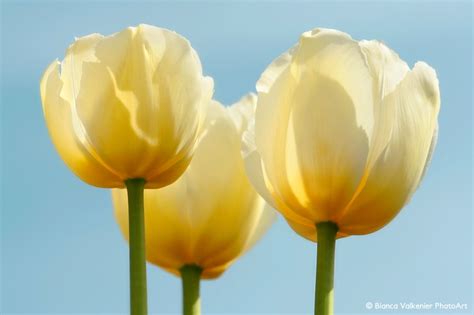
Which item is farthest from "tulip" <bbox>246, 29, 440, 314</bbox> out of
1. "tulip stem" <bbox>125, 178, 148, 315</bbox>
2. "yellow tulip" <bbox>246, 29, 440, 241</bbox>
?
"tulip stem" <bbox>125, 178, 148, 315</bbox>

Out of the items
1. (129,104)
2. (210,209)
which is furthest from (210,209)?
(129,104)

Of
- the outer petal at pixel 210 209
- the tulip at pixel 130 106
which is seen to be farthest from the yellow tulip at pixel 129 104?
the outer petal at pixel 210 209

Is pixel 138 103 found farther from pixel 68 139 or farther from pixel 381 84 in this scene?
pixel 381 84

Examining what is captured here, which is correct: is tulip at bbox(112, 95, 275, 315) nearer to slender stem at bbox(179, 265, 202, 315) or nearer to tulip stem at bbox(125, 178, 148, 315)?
slender stem at bbox(179, 265, 202, 315)

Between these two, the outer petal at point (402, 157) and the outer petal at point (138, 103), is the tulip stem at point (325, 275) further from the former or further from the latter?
the outer petal at point (138, 103)

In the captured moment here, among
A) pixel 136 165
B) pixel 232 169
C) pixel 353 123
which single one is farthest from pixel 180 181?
pixel 353 123
